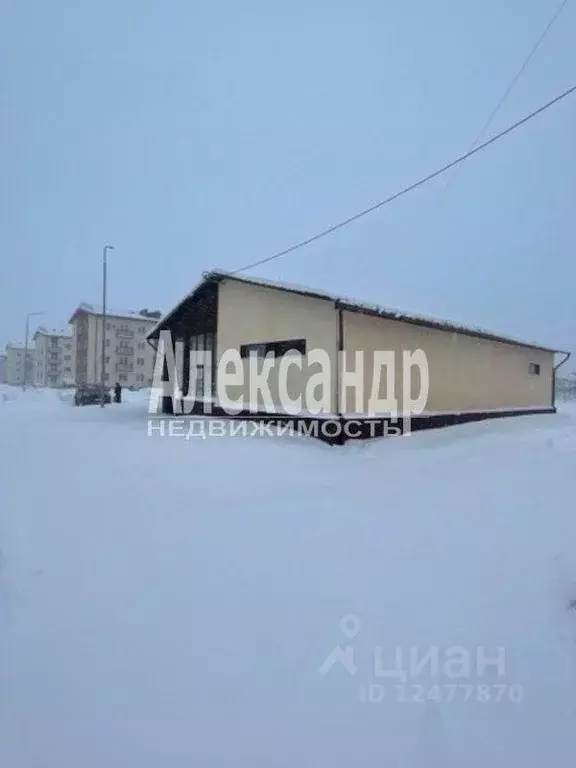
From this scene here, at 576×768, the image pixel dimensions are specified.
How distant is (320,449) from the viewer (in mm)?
9195

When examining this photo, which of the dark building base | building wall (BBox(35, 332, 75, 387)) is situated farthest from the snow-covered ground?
building wall (BBox(35, 332, 75, 387))

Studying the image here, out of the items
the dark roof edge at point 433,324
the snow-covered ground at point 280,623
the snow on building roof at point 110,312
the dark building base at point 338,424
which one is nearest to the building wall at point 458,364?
the dark roof edge at point 433,324

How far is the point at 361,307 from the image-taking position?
984cm

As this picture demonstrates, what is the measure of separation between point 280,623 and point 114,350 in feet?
162

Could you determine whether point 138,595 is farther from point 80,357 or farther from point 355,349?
point 80,357

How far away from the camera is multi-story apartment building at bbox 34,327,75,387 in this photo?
61.6 meters

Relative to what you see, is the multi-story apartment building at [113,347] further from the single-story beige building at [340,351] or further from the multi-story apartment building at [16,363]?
the single-story beige building at [340,351]

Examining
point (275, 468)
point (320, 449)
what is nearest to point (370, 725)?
point (275, 468)

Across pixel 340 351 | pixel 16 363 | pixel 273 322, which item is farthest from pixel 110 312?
pixel 340 351

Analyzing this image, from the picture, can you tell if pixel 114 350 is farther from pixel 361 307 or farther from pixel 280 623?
pixel 280 623

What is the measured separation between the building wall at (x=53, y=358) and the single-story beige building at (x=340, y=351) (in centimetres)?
5349

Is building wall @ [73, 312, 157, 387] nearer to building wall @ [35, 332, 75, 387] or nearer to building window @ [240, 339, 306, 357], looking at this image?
building wall @ [35, 332, 75, 387]

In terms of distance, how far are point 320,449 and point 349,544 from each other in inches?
192

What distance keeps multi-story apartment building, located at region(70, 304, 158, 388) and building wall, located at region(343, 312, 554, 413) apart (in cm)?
3445
